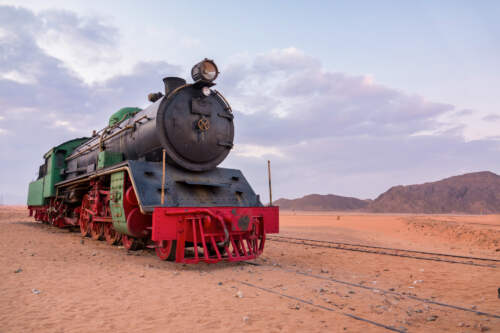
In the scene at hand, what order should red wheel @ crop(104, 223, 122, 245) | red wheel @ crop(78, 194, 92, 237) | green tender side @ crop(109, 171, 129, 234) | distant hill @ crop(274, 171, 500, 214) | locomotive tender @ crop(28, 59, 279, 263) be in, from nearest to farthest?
locomotive tender @ crop(28, 59, 279, 263) < green tender side @ crop(109, 171, 129, 234) < red wheel @ crop(104, 223, 122, 245) < red wheel @ crop(78, 194, 92, 237) < distant hill @ crop(274, 171, 500, 214)

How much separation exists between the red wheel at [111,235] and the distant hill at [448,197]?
66962mm

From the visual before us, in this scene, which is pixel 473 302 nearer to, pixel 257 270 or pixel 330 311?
pixel 330 311

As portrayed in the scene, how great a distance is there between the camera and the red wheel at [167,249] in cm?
597

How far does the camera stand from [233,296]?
13.4 ft

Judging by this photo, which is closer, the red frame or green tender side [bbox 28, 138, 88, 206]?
the red frame

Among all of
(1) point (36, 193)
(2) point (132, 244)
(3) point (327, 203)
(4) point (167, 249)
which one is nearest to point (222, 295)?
(4) point (167, 249)

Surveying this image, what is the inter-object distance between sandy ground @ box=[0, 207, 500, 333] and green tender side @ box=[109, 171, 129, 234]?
2.06 ft

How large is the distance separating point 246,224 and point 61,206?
961 cm

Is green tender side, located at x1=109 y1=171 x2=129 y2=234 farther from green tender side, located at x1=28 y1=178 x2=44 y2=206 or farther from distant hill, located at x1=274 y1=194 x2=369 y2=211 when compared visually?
distant hill, located at x1=274 y1=194 x2=369 y2=211

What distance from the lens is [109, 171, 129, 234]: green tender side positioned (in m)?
6.54

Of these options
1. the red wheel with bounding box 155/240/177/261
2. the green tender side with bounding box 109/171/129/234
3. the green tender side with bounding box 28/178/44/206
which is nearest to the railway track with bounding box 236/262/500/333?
the red wheel with bounding box 155/240/177/261

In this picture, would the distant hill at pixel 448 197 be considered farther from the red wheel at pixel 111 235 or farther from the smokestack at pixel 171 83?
the smokestack at pixel 171 83

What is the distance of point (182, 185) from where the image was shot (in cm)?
672

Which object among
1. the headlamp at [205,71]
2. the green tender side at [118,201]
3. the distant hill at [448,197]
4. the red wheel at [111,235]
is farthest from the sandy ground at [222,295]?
the distant hill at [448,197]
